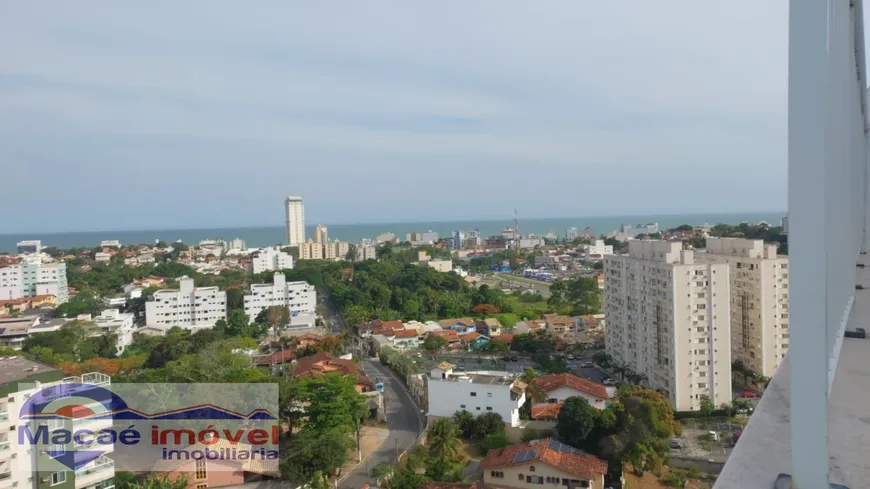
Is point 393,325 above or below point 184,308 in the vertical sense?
below

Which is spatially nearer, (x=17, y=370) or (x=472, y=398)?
(x=17, y=370)

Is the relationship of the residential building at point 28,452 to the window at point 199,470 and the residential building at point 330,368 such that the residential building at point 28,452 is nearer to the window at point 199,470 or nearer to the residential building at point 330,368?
the window at point 199,470

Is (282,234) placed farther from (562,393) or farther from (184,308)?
(562,393)

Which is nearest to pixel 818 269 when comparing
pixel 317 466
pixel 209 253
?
pixel 317 466

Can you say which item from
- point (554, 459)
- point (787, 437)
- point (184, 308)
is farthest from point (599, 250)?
point (787, 437)

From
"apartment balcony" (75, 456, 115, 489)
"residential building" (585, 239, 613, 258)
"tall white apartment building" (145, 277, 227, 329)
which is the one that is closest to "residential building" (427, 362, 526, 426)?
"apartment balcony" (75, 456, 115, 489)
